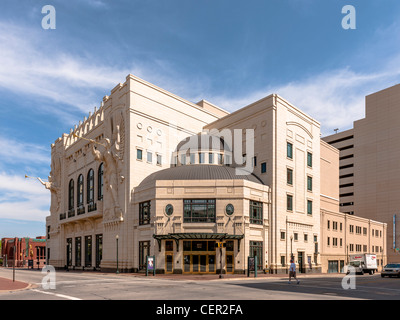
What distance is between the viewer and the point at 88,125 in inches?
2756

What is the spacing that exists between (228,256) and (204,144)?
54.0 ft

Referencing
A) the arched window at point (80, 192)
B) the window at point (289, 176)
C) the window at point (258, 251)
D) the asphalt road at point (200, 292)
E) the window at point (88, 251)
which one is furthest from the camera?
the arched window at point (80, 192)

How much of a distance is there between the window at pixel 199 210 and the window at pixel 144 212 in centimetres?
492

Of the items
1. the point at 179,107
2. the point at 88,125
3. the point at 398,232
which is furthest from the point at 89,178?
the point at 398,232

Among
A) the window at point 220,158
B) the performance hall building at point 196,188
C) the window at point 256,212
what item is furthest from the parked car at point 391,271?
the window at point 220,158

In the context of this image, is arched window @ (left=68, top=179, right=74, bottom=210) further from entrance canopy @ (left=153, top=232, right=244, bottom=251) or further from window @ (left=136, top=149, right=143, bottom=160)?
A: entrance canopy @ (left=153, top=232, right=244, bottom=251)

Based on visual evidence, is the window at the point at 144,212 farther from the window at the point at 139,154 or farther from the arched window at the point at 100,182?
the arched window at the point at 100,182

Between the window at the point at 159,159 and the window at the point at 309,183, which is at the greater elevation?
the window at the point at 159,159

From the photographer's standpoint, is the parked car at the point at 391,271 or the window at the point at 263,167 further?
the window at the point at 263,167

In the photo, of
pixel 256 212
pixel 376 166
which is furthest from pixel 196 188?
pixel 376 166

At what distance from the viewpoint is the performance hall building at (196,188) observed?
46562 millimetres

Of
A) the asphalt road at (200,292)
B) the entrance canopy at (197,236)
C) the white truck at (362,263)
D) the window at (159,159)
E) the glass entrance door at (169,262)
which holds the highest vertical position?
the window at (159,159)

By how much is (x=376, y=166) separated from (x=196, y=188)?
74.1 m
